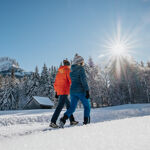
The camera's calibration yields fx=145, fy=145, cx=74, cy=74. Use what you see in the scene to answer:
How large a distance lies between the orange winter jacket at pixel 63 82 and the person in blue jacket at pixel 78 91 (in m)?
0.26

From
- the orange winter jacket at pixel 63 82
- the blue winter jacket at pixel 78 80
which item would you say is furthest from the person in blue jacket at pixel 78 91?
the orange winter jacket at pixel 63 82

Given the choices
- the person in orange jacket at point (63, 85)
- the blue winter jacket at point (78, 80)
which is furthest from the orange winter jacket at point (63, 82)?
the blue winter jacket at point (78, 80)

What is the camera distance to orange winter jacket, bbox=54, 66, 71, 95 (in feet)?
14.5

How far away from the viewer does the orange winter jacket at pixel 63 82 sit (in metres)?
4.43

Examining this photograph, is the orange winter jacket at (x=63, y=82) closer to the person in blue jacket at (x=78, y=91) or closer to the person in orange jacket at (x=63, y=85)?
the person in orange jacket at (x=63, y=85)

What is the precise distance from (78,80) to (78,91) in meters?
0.35

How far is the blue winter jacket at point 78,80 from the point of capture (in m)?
4.09

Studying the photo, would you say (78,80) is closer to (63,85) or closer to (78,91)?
(78,91)

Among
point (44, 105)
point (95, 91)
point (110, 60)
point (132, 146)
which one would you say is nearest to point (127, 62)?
point (110, 60)

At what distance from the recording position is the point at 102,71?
39.8m

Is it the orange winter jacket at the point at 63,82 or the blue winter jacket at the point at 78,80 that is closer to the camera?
the blue winter jacket at the point at 78,80

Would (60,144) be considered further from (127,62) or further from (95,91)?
(127,62)

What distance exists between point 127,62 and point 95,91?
50.9 feet

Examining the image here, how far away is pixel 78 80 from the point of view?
13.9ft
